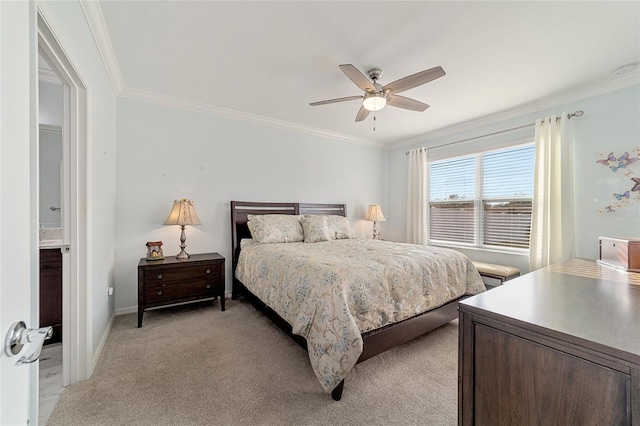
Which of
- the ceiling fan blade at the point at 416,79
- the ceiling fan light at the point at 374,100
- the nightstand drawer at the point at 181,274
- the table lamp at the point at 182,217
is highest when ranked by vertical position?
the ceiling fan blade at the point at 416,79

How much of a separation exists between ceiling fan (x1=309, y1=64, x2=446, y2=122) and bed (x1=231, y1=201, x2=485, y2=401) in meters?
1.50

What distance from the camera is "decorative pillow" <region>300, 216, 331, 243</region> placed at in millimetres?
3529

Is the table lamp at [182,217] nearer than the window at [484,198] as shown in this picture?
Yes

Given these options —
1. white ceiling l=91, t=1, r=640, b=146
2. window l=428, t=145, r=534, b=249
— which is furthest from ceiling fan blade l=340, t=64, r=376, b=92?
window l=428, t=145, r=534, b=249

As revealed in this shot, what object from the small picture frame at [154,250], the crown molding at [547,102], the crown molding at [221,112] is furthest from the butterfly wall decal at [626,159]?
the small picture frame at [154,250]

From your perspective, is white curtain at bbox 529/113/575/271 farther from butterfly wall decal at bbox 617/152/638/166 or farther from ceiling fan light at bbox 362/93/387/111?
ceiling fan light at bbox 362/93/387/111

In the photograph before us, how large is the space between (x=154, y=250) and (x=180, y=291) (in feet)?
1.85

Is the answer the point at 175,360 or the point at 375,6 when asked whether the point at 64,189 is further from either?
the point at 375,6

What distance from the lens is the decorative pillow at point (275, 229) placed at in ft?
10.8

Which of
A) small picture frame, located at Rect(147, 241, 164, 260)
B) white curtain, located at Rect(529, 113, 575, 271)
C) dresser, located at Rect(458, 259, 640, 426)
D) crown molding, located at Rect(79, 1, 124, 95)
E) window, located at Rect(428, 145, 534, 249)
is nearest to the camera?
dresser, located at Rect(458, 259, 640, 426)

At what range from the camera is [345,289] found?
1778 mm

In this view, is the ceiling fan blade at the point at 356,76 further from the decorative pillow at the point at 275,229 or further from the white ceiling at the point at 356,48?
the decorative pillow at the point at 275,229
